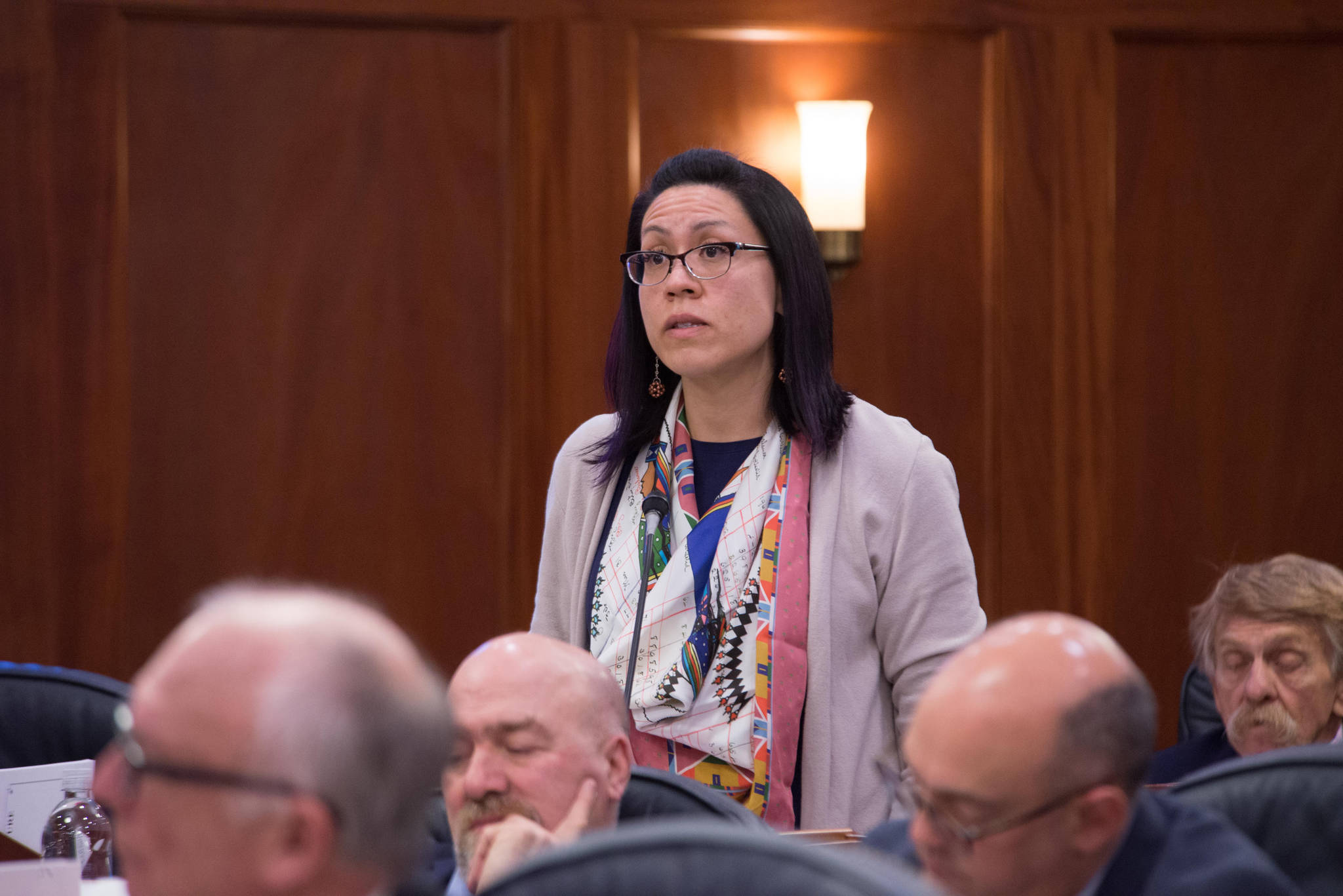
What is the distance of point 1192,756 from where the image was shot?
281 cm

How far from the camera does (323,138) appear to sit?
359 cm

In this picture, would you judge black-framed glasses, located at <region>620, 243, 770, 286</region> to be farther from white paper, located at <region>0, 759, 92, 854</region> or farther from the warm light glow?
the warm light glow

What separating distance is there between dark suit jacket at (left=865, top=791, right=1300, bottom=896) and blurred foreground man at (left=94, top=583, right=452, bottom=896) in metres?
0.68

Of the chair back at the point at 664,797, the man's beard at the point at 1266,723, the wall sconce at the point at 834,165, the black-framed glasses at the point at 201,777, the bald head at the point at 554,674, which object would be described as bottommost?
the man's beard at the point at 1266,723

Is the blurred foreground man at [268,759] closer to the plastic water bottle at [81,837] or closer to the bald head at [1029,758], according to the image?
the bald head at [1029,758]

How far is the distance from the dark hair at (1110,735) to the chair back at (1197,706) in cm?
→ 187

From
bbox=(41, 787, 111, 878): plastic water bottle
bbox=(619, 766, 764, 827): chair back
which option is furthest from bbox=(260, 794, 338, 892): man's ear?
bbox=(41, 787, 111, 878): plastic water bottle

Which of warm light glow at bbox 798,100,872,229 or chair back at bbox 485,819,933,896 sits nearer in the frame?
chair back at bbox 485,819,933,896

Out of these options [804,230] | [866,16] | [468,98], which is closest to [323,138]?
[468,98]

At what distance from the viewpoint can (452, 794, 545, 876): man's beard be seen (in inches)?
66.8

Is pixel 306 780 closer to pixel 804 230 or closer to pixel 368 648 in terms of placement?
pixel 368 648

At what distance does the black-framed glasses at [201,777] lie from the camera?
0.92 m

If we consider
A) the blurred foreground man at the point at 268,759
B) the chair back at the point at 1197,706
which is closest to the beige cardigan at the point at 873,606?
the chair back at the point at 1197,706

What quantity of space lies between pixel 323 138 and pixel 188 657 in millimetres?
2840
